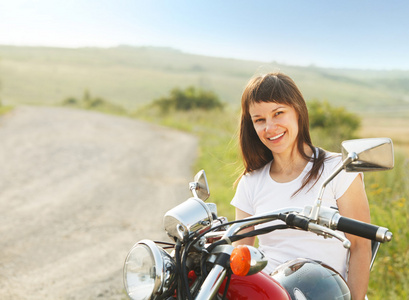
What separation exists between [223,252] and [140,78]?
78079 mm

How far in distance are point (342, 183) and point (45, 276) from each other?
11.9ft

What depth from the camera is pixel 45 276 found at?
4.91m

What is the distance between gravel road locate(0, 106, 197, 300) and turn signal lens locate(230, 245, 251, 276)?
3233 mm

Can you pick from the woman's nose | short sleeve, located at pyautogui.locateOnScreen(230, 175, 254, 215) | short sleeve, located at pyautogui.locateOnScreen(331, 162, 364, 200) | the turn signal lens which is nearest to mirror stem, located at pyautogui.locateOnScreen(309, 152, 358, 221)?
the turn signal lens

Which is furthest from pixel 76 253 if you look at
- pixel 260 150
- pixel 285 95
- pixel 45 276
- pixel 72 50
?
pixel 72 50

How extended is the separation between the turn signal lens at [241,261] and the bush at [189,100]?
29.4 metres

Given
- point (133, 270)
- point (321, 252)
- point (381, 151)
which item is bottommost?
point (321, 252)

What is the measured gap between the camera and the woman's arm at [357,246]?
2207 mm

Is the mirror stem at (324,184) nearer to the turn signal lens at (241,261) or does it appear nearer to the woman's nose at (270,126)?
the turn signal lens at (241,261)

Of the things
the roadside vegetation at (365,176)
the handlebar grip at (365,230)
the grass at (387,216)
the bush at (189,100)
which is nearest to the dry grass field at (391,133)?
the roadside vegetation at (365,176)

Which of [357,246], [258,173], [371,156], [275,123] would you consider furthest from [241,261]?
[258,173]

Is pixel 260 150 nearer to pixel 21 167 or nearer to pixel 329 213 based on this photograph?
pixel 329 213

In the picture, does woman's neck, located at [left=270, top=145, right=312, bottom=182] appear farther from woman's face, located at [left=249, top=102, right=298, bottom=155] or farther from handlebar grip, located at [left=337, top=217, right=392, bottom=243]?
handlebar grip, located at [left=337, top=217, right=392, bottom=243]

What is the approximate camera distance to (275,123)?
243cm
